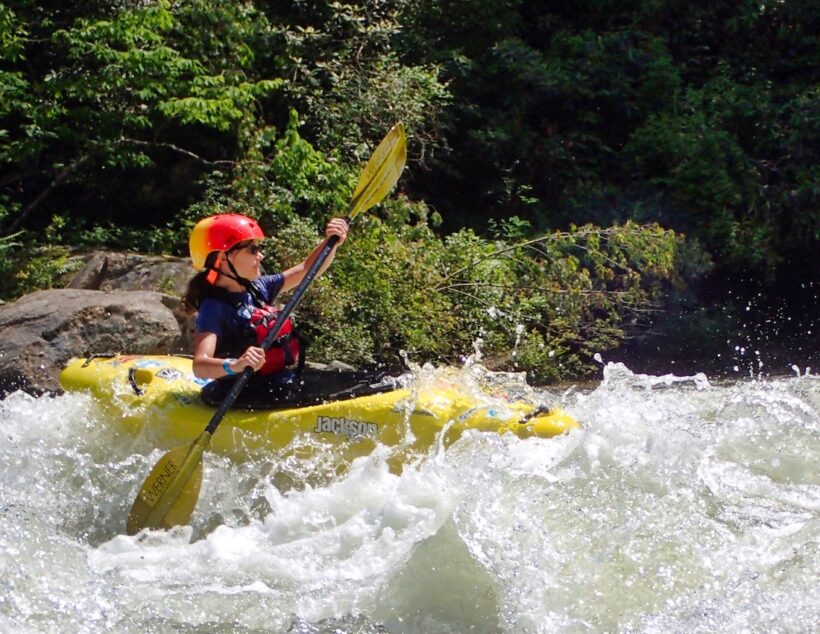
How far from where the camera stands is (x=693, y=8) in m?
9.62

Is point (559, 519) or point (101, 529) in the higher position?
point (559, 519)

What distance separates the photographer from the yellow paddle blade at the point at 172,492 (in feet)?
14.8

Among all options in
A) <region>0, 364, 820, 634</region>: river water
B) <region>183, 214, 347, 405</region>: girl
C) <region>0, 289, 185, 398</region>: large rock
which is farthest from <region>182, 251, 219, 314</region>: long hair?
<region>0, 289, 185, 398</region>: large rock

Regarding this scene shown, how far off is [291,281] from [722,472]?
6.53ft

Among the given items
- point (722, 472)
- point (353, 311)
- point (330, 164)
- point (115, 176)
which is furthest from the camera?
point (115, 176)

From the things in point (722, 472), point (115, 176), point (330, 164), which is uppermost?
point (722, 472)

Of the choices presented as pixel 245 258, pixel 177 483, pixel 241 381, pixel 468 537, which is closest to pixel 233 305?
pixel 245 258

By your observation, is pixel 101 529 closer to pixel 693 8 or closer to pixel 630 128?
pixel 630 128

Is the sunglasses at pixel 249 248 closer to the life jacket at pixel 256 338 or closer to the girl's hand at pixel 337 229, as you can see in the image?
the life jacket at pixel 256 338

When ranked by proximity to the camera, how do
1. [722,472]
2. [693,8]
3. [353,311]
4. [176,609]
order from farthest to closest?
1. [693,8]
2. [353,311]
3. [722,472]
4. [176,609]

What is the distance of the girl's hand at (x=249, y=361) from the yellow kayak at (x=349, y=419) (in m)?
0.30

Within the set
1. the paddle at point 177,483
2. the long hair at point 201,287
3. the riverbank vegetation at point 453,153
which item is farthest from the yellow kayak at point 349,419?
the riverbank vegetation at point 453,153

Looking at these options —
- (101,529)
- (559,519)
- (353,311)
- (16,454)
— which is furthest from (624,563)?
(353,311)

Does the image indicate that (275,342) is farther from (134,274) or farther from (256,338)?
(134,274)
